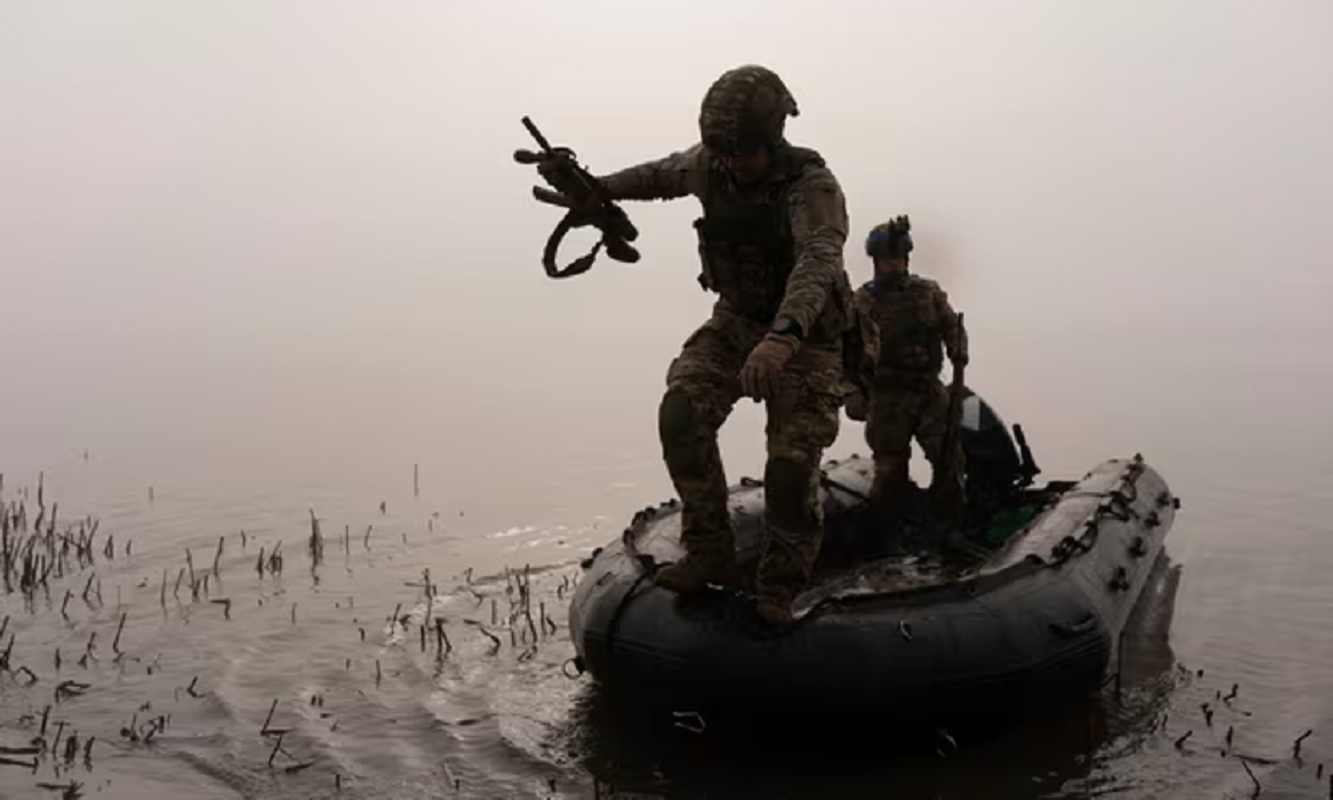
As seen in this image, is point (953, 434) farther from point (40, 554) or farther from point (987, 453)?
point (40, 554)

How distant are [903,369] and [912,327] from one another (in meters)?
0.34

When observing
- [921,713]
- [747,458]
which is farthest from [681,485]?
[747,458]

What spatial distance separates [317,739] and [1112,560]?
15.3 feet

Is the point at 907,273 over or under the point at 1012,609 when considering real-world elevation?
over

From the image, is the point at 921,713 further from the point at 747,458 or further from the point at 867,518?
the point at 747,458

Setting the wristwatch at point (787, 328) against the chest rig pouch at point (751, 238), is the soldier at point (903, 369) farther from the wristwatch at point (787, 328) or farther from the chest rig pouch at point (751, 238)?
the wristwatch at point (787, 328)

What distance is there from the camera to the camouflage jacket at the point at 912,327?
28.2 feet

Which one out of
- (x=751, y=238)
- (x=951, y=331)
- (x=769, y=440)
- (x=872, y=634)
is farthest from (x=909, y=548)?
(x=751, y=238)

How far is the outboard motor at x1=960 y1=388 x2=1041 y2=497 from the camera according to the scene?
29.6ft

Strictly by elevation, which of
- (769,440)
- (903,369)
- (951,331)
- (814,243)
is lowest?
(769,440)

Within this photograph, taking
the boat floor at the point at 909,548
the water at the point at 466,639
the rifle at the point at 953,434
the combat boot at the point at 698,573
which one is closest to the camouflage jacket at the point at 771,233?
the combat boot at the point at 698,573

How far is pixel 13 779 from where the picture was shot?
5.38m

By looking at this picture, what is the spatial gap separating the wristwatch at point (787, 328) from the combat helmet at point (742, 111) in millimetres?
954

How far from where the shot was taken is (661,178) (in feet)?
19.5
